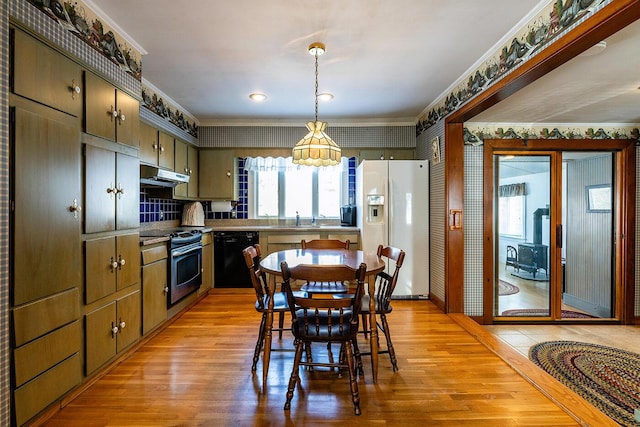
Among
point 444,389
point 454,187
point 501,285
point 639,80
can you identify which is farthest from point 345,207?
point 639,80

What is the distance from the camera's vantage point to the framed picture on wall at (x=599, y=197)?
371 cm

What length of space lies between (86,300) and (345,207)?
328 cm

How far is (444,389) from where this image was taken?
207 centimetres

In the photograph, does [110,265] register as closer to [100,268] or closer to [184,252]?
[100,268]

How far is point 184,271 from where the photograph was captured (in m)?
3.50

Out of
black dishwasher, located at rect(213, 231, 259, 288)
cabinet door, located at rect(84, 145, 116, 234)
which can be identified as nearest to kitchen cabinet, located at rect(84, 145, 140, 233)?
cabinet door, located at rect(84, 145, 116, 234)

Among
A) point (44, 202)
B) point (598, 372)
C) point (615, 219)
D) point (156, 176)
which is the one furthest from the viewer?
point (615, 219)

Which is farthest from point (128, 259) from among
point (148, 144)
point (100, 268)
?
point (148, 144)

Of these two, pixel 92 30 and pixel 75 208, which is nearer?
pixel 75 208

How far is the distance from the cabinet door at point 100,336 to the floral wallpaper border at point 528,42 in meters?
3.31

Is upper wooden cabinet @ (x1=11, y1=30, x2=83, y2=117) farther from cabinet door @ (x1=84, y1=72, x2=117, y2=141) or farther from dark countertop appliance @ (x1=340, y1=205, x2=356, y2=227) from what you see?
dark countertop appliance @ (x1=340, y1=205, x2=356, y2=227)

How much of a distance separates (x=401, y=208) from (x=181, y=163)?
285 centimetres

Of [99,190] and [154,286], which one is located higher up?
[99,190]

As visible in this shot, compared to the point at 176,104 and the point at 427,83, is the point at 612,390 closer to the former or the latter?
the point at 427,83
